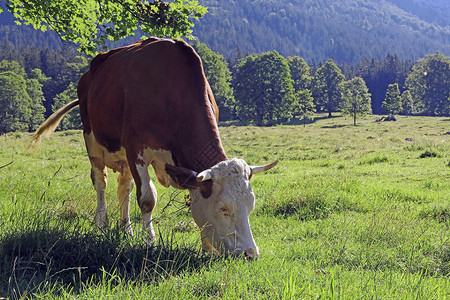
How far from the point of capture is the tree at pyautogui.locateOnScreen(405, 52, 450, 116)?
287 ft

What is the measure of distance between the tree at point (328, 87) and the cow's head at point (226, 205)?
81.9 metres

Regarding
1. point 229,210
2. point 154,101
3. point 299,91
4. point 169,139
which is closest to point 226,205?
point 229,210

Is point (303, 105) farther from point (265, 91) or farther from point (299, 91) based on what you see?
point (265, 91)

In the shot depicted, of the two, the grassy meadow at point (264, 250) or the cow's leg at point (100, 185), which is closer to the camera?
the grassy meadow at point (264, 250)

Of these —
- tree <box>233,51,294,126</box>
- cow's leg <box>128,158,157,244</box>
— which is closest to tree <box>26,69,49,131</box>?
tree <box>233,51,294,126</box>

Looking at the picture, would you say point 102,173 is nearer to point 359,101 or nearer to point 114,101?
point 114,101

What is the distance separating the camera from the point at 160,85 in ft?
17.9

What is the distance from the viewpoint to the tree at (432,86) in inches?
3445

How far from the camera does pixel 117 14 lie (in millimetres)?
7656

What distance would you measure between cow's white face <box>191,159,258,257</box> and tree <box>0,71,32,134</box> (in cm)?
7115

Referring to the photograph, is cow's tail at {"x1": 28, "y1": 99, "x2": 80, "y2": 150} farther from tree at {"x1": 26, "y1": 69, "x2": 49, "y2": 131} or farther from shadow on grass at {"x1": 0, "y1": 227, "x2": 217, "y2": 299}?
tree at {"x1": 26, "y1": 69, "x2": 49, "y2": 131}

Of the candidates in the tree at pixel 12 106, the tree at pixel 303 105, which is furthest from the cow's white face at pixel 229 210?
the tree at pixel 12 106

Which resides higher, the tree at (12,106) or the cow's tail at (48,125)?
the tree at (12,106)

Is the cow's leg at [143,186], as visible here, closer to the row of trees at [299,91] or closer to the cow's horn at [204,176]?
the cow's horn at [204,176]
